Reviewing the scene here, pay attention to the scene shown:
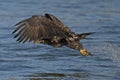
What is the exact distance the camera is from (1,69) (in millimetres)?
7996

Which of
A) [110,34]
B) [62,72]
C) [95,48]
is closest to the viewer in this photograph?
[62,72]

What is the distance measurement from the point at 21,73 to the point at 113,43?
2.53 m

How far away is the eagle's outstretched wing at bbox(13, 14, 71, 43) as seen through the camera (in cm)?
705

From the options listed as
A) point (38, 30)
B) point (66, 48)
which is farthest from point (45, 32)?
point (66, 48)

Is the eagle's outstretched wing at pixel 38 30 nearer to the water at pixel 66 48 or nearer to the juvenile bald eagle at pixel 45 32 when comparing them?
the juvenile bald eagle at pixel 45 32

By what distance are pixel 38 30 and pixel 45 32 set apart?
0.10 meters

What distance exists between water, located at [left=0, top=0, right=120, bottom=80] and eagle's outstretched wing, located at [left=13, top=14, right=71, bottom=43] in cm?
→ 73

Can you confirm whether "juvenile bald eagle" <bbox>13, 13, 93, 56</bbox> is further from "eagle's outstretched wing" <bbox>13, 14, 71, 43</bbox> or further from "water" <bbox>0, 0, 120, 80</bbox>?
"water" <bbox>0, 0, 120, 80</bbox>

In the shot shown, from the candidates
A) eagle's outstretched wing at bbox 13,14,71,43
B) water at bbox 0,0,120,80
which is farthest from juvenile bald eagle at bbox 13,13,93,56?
water at bbox 0,0,120,80

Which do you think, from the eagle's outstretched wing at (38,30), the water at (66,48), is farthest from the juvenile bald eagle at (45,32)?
the water at (66,48)

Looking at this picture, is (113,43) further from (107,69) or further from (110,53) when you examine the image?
(107,69)

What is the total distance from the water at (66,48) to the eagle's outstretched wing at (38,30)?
73 centimetres

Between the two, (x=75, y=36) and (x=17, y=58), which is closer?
(x=75, y=36)

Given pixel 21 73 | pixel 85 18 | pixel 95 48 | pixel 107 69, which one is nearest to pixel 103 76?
pixel 107 69
